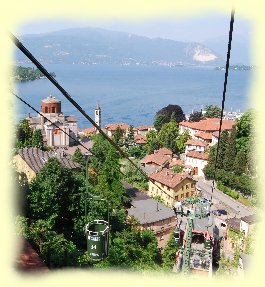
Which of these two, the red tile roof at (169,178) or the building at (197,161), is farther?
the building at (197,161)

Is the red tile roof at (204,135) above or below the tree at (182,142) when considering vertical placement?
above

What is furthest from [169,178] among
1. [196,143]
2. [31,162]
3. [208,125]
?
[208,125]

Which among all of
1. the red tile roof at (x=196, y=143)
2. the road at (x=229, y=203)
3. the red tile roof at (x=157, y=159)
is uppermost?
the red tile roof at (x=196, y=143)

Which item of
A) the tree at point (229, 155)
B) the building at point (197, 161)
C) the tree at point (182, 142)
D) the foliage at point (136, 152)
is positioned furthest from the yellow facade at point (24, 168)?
the tree at point (182, 142)

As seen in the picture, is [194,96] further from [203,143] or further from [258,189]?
[258,189]

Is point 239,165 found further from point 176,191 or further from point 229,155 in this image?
point 176,191

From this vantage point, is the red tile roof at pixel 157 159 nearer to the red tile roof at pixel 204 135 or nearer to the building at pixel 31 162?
the red tile roof at pixel 204 135

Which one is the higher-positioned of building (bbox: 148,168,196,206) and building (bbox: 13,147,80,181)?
building (bbox: 13,147,80,181)

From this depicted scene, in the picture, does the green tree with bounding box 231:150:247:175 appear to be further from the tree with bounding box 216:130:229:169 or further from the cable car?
the cable car

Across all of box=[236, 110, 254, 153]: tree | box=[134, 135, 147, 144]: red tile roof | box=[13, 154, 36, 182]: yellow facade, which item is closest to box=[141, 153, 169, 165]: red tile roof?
box=[236, 110, 254, 153]: tree
